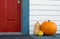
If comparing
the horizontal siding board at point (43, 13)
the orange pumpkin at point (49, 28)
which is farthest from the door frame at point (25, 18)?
the orange pumpkin at point (49, 28)

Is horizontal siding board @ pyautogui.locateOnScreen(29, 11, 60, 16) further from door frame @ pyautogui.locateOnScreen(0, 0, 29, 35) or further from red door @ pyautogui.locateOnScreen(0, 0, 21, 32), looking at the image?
red door @ pyautogui.locateOnScreen(0, 0, 21, 32)

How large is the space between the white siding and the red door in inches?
12.9

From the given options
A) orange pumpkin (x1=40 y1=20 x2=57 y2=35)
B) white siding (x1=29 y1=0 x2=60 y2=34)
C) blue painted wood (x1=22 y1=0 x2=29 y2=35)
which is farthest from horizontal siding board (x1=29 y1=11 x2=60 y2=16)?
orange pumpkin (x1=40 y1=20 x2=57 y2=35)

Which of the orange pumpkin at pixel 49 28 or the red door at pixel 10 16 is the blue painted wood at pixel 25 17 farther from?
the orange pumpkin at pixel 49 28

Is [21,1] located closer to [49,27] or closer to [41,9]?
[41,9]

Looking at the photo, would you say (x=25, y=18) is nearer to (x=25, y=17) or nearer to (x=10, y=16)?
(x=25, y=17)

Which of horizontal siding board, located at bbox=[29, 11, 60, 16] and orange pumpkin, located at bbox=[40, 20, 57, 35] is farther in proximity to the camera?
horizontal siding board, located at bbox=[29, 11, 60, 16]

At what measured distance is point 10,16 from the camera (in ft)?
15.4

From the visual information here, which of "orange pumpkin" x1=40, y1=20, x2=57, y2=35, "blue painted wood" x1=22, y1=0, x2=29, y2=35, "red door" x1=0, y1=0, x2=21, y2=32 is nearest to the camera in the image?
"orange pumpkin" x1=40, y1=20, x2=57, y2=35

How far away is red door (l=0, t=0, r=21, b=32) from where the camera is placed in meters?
4.68

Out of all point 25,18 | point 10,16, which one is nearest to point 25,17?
point 25,18

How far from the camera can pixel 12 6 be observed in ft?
15.4

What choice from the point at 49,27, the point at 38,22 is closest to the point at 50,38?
the point at 49,27

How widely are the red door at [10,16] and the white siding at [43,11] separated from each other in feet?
1.08
